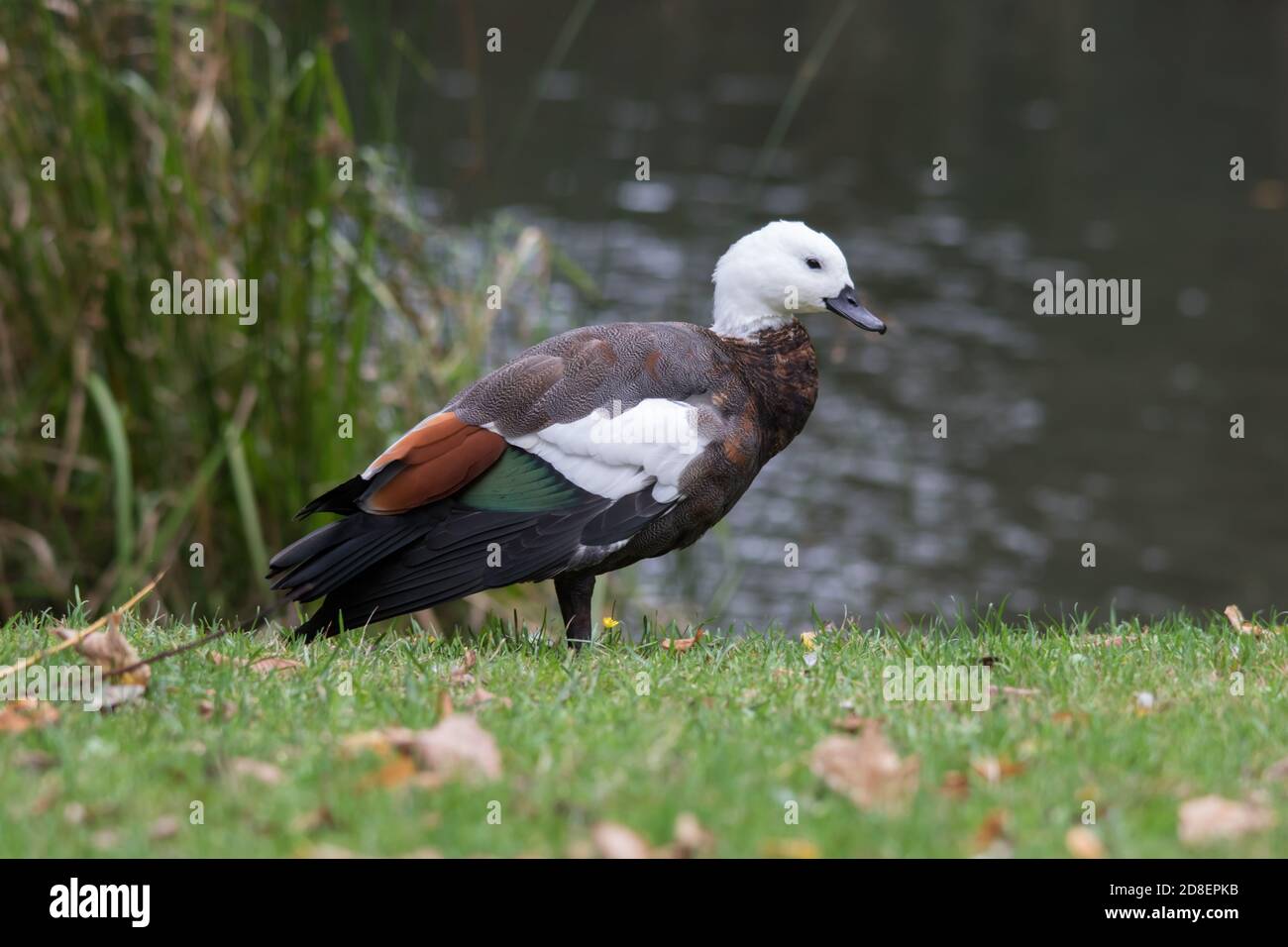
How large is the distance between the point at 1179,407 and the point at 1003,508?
2.33 meters

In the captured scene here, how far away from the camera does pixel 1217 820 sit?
127 inches

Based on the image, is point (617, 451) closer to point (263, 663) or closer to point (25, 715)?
point (263, 663)

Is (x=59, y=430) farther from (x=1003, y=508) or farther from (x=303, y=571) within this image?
(x=1003, y=508)

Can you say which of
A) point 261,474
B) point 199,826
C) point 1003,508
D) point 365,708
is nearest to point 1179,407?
point 1003,508

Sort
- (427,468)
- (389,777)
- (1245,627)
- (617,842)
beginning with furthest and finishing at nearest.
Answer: (1245,627) < (427,468) < (389,777) < (617,842)

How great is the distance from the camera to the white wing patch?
202 inches

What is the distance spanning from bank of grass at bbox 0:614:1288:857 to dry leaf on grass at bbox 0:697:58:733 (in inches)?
1.9

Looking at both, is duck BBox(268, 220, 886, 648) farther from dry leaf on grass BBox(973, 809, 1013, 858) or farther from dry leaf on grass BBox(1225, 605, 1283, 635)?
dry leaf on grass BBox(973, 809, 1013, 858)

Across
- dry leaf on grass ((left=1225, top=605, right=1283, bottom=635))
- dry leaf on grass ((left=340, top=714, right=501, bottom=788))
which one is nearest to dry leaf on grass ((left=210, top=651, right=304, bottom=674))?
dry leaf on grass ((left=340, top=714, right=501, bottom=788))

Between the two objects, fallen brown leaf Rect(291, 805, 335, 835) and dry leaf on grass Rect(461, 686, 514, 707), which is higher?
dry leaf on grass Rect(461, 686, 514, 707)

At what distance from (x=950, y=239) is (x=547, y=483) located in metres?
11.0

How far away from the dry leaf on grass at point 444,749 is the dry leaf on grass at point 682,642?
1.43m

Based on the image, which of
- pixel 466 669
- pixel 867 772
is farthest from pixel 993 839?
pixel 466 669

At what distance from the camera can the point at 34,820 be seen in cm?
319
